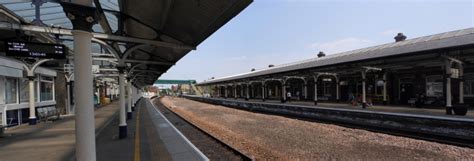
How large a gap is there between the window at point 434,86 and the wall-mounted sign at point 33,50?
2391 cm

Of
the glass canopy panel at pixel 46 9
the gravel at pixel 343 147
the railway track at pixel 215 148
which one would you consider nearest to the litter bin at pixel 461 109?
the gravel at pixel 343 147

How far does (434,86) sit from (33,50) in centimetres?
2484

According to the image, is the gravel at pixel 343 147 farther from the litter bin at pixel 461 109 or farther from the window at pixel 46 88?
the window at pixel 46 88

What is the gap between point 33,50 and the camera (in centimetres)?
805

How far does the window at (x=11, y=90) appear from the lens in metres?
13.7

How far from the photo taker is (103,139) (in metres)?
10.5

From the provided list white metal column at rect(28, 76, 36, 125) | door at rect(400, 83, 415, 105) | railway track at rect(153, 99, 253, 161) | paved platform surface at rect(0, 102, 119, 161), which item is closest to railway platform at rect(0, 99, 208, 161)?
paved platform surface at rect(0, 102, 119, 161)

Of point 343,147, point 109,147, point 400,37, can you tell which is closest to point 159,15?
point 109,147

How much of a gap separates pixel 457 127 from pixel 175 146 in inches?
420

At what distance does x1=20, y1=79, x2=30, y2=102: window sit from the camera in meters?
15.4

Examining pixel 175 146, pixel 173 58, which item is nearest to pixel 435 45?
pixel 173 58

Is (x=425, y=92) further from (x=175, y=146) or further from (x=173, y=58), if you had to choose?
(x=175, y=146)

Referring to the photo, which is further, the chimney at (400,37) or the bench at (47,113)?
the chimney at (400,37)

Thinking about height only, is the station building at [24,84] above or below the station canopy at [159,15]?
below
